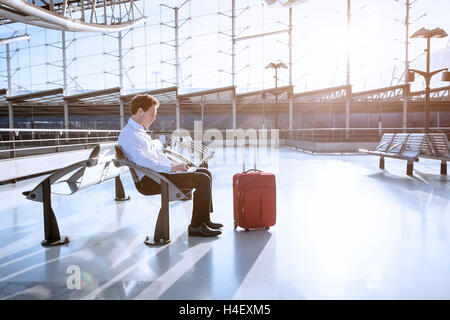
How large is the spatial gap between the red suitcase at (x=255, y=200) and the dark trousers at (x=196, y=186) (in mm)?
379

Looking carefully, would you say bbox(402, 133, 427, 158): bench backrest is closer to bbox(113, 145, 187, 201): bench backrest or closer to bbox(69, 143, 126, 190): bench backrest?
bbox(113, 145, 187, 201): bench backrest

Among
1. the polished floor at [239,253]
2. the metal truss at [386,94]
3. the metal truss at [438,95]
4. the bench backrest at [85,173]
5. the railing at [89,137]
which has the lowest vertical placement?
the polished floor at [239,253]

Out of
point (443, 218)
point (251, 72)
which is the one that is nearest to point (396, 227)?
point (443, 218)

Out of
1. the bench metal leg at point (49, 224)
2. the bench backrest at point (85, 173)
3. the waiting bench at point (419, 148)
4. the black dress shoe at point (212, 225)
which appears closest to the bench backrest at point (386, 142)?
the waiting bench at point (419, 148)

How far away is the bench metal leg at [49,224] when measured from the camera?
294 centimetres

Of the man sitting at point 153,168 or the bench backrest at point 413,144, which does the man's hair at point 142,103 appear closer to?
the man sitting at point 153,168

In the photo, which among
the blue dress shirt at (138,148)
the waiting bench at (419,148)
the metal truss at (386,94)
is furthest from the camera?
the metal truss at (386,94)

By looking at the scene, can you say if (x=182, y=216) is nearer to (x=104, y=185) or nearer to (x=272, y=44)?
(x=104, y=185)

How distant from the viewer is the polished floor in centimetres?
215

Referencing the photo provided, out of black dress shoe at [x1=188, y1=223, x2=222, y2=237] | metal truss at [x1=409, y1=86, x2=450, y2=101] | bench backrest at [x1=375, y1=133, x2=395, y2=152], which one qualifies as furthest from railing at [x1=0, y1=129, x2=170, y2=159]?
metal truss at [x1=409, y1=86, x2=450, y2=101]

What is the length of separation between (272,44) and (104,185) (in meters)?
18.3

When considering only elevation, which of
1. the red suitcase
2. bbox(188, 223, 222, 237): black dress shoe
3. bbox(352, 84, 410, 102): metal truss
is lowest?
bbox(188, 223, 222, 237): black dress shoe

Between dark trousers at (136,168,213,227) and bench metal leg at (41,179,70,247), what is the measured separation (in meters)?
0.81

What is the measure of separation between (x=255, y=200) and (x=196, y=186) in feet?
2.21
